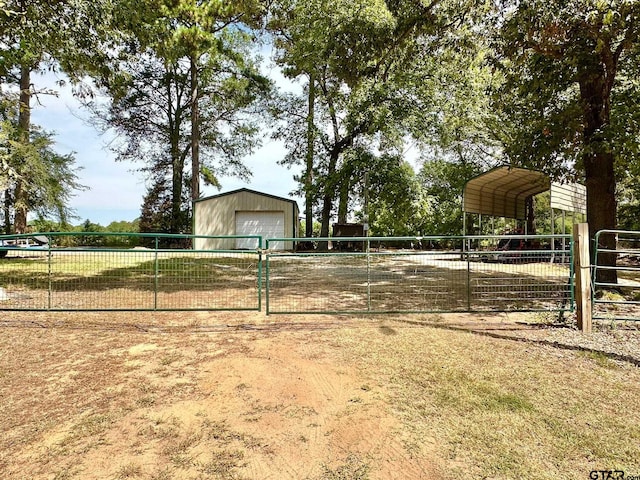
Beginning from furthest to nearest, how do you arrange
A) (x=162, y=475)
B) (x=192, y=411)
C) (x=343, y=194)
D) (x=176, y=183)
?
(x=176, y=183), (x=343, y=194), (x=192, y=411), (x=162, y=475)

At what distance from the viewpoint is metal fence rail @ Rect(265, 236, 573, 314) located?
5.47 meters

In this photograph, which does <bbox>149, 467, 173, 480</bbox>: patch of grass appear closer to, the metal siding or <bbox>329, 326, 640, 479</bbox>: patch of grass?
<bbox>329, 326, 640, 479</bbox>: patch of grass

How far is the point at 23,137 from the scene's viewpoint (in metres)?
14.8

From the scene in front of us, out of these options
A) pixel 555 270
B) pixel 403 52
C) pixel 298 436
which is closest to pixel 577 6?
pixel 403 52

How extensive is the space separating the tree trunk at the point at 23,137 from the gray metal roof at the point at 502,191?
16945 mm

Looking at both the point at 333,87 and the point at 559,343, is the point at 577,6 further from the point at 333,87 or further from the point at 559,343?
the point at 333,87

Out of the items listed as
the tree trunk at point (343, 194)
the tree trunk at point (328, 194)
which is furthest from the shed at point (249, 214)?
the tree trunk at point (343, 194)

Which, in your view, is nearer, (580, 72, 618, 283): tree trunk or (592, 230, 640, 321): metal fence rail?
(592, 230, 640, 321): metal fence rail

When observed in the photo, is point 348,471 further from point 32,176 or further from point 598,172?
point 32,176

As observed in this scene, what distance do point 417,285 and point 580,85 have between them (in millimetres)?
5496

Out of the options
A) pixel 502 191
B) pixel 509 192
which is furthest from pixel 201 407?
pixel 509 192

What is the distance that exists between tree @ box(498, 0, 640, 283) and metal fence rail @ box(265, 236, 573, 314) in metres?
1.69
